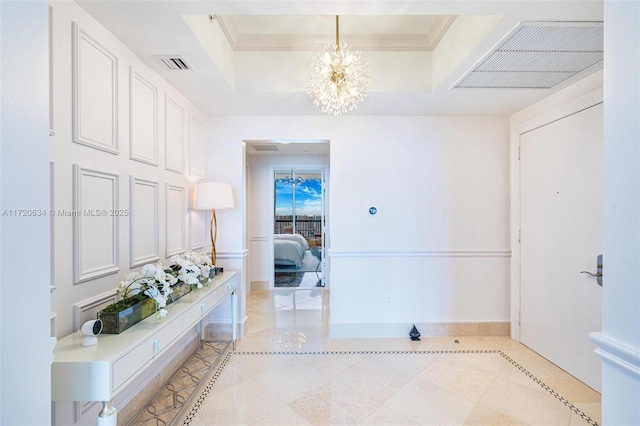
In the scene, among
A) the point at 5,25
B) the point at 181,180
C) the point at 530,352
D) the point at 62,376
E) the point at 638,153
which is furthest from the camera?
the point at 530,352

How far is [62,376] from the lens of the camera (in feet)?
4.15

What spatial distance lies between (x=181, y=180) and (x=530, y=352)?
3876 millimetres

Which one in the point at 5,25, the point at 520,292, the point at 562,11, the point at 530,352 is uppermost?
the point at 562,11

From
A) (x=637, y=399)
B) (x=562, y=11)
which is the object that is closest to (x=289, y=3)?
(x=562, y=11)

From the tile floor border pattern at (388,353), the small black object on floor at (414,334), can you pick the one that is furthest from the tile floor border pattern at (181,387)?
the small black object on floor at (414,334)

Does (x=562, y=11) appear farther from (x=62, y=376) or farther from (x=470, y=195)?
(x=62, y=376)

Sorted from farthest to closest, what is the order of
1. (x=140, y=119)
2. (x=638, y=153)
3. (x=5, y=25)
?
(x=140, y=119), (x=638, y=153), (x=5, y=25)

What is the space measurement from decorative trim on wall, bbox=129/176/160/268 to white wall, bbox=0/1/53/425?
1431 mm

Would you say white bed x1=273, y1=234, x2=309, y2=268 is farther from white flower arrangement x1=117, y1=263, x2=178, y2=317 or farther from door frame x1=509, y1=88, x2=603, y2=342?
white flower arrangement x1=117, y1=263, x2=178, y2=317

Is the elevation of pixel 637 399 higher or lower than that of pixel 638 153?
lower

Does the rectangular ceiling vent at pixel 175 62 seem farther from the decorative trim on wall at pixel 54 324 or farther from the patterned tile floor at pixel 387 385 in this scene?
the patterned tile floor at pixel 387 385

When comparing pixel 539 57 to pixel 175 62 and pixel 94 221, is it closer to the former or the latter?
pixel 175 62

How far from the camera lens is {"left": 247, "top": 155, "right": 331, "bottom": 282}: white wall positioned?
5.23 metres

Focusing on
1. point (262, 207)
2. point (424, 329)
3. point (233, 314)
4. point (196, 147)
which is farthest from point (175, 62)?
point (424, 329)
